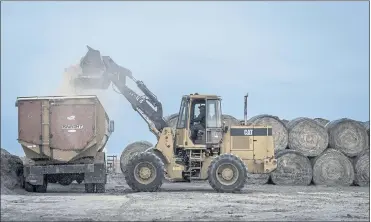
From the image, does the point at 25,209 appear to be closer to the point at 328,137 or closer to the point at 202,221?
the point at 202,221

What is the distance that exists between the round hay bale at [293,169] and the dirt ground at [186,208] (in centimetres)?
496

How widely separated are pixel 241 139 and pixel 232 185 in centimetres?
165

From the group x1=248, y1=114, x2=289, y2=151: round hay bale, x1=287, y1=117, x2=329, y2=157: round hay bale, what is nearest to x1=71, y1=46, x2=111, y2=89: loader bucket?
x1=248, y1=114, x2=289, y2=151: round hay bale

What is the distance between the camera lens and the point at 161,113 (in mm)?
18203

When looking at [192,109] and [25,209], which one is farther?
[192,109]

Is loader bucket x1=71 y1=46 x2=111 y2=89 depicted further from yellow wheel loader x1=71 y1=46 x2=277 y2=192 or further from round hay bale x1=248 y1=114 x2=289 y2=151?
round hay bale x1=248 y1=114 x2=289 y2=151

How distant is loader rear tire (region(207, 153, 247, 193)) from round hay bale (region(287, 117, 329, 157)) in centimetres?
493

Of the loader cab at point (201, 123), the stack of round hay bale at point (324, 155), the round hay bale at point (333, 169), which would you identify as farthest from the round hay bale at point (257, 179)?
the loader cab at point (201, 123)

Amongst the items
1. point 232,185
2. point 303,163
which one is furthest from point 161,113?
point 303,163

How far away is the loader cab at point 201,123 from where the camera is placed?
1666 centimetres

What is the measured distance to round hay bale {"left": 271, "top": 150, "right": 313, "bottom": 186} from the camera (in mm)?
20047

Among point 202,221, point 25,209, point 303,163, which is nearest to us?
point 202,221

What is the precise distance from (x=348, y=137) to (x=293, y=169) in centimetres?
217

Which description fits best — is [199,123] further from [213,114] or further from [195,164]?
[195,164]
